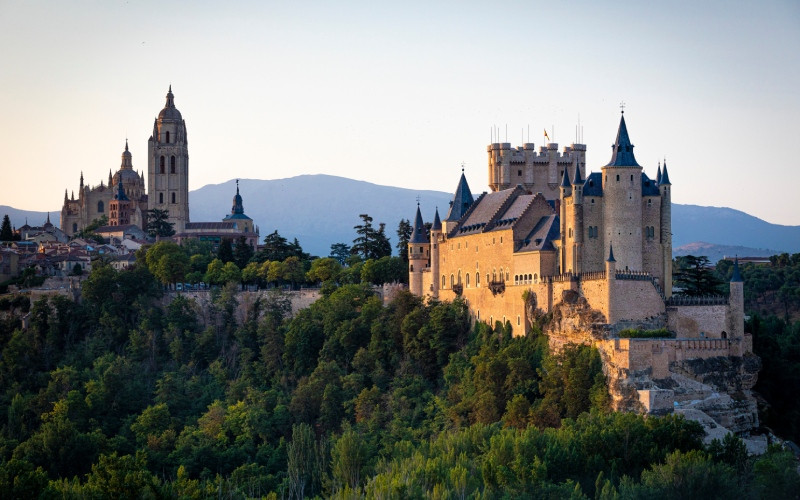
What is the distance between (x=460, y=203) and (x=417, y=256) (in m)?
4.64

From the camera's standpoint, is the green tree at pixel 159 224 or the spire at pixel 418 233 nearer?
the spire at pixel 418 233

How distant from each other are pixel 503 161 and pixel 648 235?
19.8 metres

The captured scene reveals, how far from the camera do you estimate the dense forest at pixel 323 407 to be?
60469mm

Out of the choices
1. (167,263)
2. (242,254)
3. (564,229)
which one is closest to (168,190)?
(242,254)

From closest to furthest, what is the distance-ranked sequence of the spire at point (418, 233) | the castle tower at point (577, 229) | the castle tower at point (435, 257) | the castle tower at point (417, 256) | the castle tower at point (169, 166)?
the castle tower at point (577, 229) < the castle tower at point (435, 257) < the castle tower at point (417, 256) < the spire at point (418, 233) < the castle tower at point (169, 166)

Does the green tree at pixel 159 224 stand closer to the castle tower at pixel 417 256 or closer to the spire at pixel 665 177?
the castle tower at pixel 417 256

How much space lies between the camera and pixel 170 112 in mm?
138375

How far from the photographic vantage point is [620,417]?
63.9 meters

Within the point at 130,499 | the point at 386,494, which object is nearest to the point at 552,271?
the point at 386,494

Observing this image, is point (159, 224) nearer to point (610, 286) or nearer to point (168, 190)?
point (168, 190)

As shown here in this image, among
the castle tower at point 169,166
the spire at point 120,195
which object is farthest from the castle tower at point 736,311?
the spire at point 120,195

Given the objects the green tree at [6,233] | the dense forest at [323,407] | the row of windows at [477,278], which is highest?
the green tree at [6,233]

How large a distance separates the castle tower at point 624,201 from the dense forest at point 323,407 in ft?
20.0

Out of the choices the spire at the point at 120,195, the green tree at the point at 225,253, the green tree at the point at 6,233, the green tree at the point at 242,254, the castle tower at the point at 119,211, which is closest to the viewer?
the green tree at the point at 242,254
